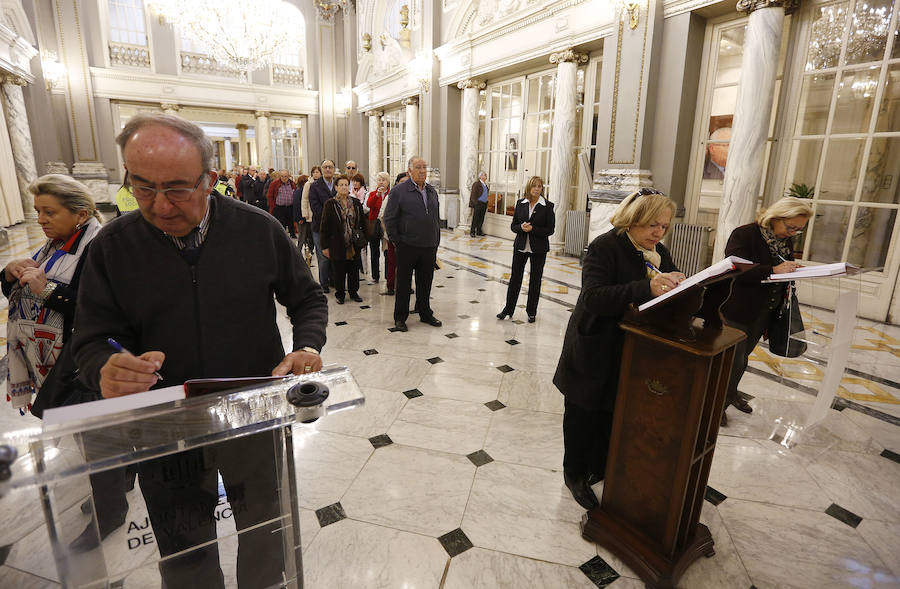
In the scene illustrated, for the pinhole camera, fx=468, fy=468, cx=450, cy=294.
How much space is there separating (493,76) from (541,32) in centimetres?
191

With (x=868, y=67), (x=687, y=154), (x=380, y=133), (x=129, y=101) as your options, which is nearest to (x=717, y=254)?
(x=687, y=154)

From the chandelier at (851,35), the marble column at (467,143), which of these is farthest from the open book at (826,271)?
the marble column at (467,143)

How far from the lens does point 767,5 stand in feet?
16.8

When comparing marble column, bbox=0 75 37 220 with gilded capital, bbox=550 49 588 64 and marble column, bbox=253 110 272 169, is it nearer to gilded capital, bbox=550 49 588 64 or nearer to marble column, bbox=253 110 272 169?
marble column, bbox=253 110 272 169

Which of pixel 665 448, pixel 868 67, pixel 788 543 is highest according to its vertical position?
pixel 868 67

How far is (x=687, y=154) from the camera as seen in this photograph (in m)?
6.55

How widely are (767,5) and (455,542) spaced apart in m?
6.30

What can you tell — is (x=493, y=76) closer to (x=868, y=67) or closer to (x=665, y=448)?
(x=868, y=67)

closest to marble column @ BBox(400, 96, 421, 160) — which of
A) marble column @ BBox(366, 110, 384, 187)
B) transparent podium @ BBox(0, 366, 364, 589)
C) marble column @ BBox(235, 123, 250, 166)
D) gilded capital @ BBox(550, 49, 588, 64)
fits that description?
marble column @ BBox(366, 110, 384, 187)

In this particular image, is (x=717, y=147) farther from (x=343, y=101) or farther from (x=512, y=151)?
(x=343, y=101)

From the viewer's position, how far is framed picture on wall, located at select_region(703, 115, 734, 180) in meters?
6.12

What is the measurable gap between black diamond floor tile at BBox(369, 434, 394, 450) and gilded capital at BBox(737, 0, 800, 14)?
605cm

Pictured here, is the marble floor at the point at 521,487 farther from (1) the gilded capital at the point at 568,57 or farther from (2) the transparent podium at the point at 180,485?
(1) the gilded capital at the point at 568,57

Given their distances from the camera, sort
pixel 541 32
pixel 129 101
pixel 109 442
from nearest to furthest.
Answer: pixel 109 442 < pixel 541 32 < pixel 129 101
